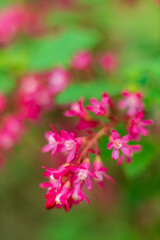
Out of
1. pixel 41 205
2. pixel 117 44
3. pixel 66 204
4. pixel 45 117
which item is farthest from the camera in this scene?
pixel 41 205

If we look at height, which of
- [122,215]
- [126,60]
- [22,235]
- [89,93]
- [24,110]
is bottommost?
[22,235]

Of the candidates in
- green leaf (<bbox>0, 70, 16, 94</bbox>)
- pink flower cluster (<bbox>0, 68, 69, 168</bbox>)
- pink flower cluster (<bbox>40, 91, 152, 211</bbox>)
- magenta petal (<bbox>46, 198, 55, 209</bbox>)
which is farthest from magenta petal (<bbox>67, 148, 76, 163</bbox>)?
green leaf (<bbox>0, 70, 16, 94</bbox>)

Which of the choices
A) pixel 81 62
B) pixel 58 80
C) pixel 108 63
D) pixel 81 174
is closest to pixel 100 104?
pixel 81 174

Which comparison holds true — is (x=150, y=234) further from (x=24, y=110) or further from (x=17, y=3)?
(x=17, y=3)

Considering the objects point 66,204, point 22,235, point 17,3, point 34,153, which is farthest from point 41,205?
point 66,204

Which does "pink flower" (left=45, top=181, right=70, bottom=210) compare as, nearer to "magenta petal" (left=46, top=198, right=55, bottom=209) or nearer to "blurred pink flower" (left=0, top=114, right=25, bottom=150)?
"magenta petal" (left=46, top=198, right=55, bottom=209)

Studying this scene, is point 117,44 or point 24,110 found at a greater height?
point 24,110

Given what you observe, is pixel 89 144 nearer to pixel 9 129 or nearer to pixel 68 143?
pixel 68 143

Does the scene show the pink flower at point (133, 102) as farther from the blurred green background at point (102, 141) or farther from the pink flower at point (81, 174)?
the pink flower at point (81, 174)
